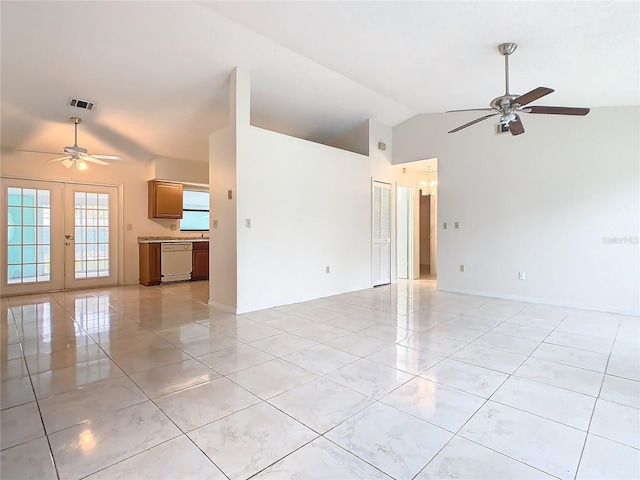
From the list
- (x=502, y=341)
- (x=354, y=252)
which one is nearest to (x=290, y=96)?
(x=354, y=252)

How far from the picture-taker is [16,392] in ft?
7.45

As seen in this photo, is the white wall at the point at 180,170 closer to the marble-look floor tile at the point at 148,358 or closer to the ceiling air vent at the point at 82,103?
the ceiling air vent at the point at 82,103

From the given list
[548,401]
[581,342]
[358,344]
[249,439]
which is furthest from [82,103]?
[581,342]

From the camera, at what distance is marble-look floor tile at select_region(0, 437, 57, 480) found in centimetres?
150

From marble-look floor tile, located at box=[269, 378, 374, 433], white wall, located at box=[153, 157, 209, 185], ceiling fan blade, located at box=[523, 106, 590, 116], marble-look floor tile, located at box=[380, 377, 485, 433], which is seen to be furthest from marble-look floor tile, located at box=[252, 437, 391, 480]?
white wall, located at box=[153, 157, 209, 185]

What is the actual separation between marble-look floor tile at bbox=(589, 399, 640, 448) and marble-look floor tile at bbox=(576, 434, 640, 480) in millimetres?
74

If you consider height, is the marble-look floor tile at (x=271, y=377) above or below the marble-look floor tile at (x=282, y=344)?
below

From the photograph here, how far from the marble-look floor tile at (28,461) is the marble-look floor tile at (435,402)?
5.89 feet

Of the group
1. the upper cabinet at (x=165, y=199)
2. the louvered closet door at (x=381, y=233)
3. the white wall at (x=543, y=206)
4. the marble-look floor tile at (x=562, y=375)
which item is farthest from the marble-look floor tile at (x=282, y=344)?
the upper cabinet at (x=165, y=199)

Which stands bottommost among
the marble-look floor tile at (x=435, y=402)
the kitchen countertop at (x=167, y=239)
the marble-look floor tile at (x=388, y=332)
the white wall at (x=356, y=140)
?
the marble-look floor tile at (x=435, y=402)

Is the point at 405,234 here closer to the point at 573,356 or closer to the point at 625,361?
the point at 573,356

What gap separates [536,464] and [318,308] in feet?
11.1

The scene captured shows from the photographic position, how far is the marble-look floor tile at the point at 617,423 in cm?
179

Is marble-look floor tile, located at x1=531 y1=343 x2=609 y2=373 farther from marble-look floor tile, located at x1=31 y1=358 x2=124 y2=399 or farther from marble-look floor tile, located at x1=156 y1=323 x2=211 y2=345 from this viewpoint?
marble-look floor tile, located at x1=31 y1=358 x2=124 y2=399
